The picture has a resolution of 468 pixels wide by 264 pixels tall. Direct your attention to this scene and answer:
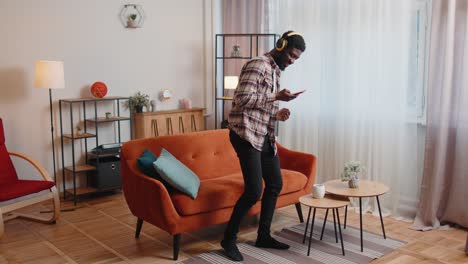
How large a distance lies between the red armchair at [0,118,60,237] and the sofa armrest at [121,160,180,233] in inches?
32.0

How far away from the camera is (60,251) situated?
11.2 ft

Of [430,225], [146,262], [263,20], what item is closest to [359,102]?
[430,225]

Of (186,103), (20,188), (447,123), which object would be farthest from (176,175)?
(186,103)

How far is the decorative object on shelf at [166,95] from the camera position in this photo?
540cm

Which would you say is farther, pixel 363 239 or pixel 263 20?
pixel 263 20

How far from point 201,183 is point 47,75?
1.75 m

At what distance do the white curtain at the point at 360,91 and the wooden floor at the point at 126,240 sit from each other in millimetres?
524

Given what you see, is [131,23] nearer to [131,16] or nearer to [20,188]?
[131,16]

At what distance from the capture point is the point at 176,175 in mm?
3240

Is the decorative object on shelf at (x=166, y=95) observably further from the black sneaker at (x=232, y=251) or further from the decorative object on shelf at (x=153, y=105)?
the black sneaker at (x=232, y=251)

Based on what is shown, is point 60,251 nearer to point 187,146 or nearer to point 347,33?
point 187,146

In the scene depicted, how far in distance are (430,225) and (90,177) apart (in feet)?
10.3

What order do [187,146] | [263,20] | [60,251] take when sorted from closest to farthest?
[60,251], [187,146], [263,20]

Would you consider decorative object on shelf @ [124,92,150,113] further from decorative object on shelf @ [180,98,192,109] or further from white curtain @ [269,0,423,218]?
white curtain @ [269,0,423,218]
